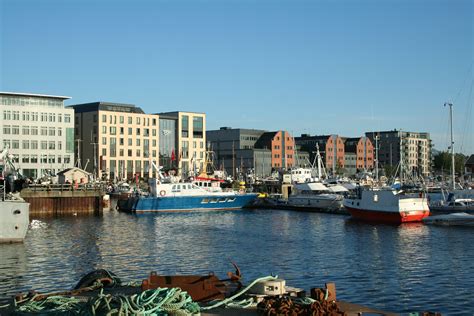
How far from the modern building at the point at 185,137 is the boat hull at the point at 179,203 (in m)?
64.8

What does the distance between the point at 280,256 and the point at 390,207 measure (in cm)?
2923

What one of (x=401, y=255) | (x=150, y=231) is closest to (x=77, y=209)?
(x=150, y=231)

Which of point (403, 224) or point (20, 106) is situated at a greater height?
point (20, 106)

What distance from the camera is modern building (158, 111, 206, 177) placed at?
158m

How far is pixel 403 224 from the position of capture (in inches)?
2510

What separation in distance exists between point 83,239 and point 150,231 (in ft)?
33.3

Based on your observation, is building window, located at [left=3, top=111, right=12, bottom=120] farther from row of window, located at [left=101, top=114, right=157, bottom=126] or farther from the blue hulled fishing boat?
the blue hulled fishing boat

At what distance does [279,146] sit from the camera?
594 ft

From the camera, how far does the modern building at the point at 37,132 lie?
116312mm

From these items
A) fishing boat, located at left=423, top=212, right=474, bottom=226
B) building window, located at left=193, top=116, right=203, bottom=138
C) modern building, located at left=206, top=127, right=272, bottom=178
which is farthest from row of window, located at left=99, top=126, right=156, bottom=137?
fishing boat, located at left=423, top=212, right=474, bottom=226

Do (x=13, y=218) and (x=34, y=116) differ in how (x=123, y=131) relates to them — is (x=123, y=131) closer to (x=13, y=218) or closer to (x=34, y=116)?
(x=34, y=116)

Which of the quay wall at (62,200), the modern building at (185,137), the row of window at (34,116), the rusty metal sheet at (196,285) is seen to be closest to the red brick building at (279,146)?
the modern building at (185,137)

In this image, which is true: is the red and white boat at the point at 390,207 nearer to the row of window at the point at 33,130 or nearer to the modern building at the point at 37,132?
the modern building at the point at 37,132

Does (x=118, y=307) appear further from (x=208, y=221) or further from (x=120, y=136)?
(x=120, y=136)
